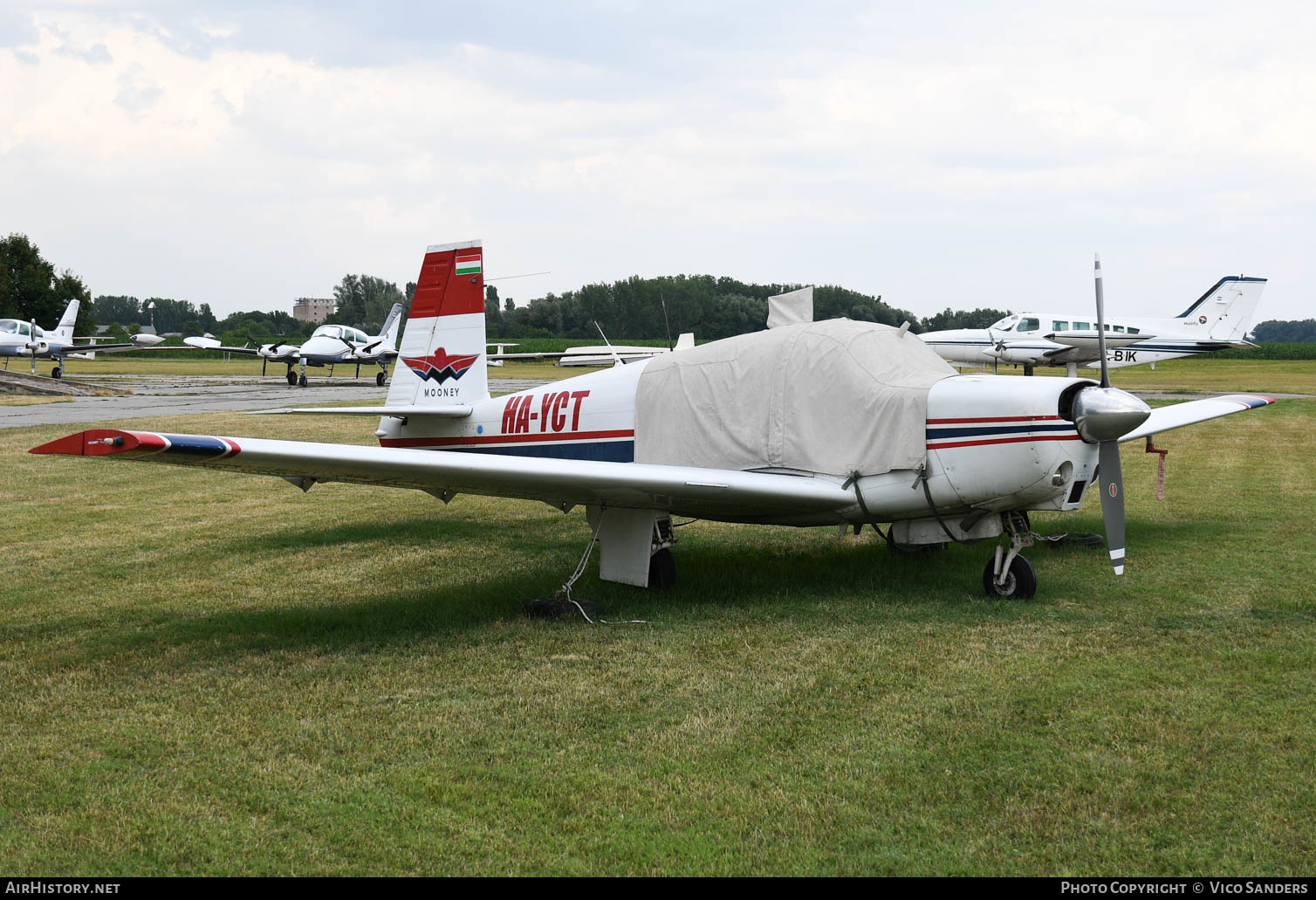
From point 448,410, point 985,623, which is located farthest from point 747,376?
point 448,410

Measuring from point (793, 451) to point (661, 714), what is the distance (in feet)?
8.97

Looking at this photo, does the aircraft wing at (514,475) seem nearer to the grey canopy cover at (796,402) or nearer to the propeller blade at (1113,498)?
the grey canopy cover at (796,402)

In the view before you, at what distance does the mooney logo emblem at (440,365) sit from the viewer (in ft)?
30.7

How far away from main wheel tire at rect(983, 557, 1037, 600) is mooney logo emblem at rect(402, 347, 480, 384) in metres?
4.84

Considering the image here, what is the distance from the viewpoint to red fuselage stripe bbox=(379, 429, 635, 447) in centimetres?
811

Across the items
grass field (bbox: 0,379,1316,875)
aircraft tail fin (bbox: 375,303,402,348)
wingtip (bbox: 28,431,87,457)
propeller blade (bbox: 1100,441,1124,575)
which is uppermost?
aircraft tail fin (bbox: 375,303,402,348)

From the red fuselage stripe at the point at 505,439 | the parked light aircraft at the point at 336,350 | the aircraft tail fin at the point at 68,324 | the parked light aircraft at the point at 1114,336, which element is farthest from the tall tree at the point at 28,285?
the red fuselage stripe at the point at 505,439

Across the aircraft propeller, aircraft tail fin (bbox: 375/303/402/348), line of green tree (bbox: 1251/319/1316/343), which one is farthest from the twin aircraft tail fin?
line of green tree (bbox: 1251/319/1316/343)

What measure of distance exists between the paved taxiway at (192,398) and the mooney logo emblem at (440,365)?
1467 centimetres

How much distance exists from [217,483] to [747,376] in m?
8.58

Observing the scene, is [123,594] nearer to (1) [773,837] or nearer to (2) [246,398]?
(1) [773,837]

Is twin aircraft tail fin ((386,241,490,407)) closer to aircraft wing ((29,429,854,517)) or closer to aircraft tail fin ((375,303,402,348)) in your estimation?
aircraft wing ((29,429,854,517))

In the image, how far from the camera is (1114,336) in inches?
1330

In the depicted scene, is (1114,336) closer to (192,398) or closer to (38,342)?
(192,398)
